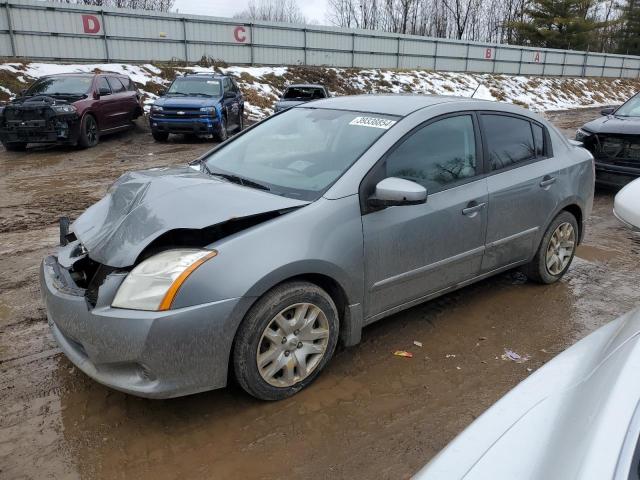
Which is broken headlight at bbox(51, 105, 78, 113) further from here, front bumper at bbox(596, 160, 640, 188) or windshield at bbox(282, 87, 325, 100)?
front bumper at bbox(596, 160, 640, 188)

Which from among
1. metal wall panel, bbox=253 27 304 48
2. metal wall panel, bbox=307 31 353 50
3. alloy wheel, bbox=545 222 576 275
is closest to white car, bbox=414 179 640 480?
alloy wheel, bbox=545 222 576 275

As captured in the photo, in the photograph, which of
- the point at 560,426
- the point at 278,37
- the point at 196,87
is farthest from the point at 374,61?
the point at 560,426

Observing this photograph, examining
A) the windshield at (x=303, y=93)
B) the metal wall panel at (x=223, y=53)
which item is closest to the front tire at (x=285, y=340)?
the windshield at (x=303, y=93)

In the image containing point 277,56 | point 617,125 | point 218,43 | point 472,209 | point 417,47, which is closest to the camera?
point 472,209

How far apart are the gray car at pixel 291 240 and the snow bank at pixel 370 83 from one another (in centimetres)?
1156

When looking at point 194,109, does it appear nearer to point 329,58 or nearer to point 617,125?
point 617,125

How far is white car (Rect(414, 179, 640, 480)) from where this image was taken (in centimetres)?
130

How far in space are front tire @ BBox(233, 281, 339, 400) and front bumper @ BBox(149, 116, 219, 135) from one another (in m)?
10.8

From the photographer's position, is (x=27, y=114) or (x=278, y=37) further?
(x=278, y=37)

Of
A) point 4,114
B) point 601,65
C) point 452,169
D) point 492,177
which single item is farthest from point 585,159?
point 601,65

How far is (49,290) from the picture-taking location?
288cm

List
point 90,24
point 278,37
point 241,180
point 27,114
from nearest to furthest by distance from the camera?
point 241,180, point 27,114, point 90,24, point 278,37

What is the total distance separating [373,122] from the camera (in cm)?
348

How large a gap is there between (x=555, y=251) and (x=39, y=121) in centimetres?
1068
